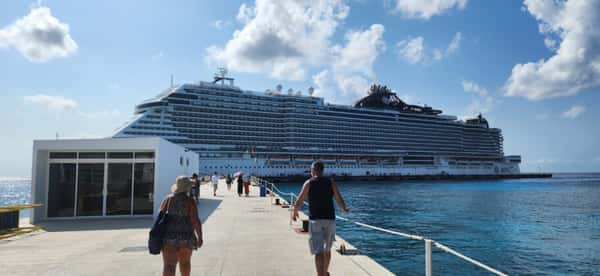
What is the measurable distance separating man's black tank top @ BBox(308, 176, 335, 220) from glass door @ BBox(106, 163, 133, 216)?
945 centimetres

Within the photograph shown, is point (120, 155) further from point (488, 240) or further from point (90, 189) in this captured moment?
point (488, 240)

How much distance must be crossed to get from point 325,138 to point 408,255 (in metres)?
71.1

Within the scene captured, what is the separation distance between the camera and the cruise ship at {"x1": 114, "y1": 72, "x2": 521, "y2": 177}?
214 feet

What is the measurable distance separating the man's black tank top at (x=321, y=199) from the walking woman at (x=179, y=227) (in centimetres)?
151

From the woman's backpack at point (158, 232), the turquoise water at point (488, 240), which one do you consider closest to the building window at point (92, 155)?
the turquoise water at point (488, 240)

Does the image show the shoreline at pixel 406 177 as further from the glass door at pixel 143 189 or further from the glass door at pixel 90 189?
the glass door at pixel 90 189

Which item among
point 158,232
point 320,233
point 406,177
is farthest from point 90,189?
point 406,177

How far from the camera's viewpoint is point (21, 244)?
325 inches

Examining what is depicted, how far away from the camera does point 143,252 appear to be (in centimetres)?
738

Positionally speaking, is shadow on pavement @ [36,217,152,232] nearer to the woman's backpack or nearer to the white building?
the white building

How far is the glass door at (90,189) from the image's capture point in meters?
12.1

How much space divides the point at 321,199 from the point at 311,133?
252ft

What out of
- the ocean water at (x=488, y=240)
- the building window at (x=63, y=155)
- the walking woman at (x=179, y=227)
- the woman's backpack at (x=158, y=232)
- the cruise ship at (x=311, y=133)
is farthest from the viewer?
the cruise ship at (x=311, y=133)

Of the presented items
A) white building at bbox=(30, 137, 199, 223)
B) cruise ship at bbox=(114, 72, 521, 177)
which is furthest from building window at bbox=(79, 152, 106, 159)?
cruise ship at bbox=(114, 72, 521, 177)
